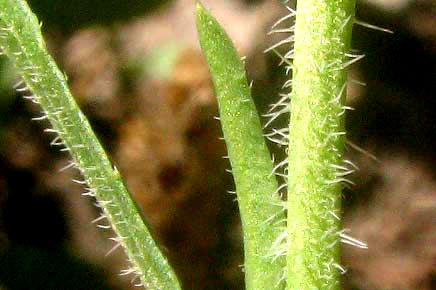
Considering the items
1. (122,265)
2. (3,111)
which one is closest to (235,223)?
(122,265)

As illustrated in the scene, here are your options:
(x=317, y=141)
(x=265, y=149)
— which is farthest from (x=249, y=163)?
(x=317, y=141)

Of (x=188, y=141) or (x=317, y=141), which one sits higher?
(x=317, y=141)

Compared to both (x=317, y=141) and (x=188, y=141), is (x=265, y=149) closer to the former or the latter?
(x=317, y=141)

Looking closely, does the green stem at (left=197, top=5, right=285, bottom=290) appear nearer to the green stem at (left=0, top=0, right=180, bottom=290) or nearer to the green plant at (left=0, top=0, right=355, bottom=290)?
the green plant at (left=0, top=0, right=355, bottom=290)

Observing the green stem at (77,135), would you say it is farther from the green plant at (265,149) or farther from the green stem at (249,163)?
the green stem at (249,163)

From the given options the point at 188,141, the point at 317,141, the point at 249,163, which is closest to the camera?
the point at 317,141

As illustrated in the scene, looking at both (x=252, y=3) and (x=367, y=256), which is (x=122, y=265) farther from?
(x=252, y=3)
